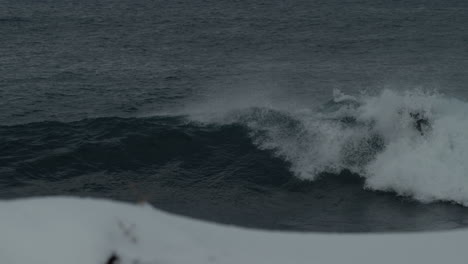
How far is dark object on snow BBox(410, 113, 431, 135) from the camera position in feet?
92.1

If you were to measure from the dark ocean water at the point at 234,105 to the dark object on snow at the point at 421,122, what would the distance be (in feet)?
0.91

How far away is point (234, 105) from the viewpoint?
36031 millimetres

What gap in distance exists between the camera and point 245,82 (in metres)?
41.2

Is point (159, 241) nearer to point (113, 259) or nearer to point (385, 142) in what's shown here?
point (113, 259)

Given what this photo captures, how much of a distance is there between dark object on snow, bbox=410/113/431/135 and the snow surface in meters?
18.4

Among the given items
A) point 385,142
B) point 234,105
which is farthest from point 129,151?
point 385,142

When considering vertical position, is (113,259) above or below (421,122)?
above

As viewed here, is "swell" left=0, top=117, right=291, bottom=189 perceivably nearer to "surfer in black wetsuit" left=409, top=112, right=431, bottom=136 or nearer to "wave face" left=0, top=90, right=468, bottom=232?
"wave face" left=0, top=90, right=468, bottom=232

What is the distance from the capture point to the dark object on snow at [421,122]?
28.1m

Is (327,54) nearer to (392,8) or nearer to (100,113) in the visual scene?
(392,8)

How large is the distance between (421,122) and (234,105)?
38.8 feet

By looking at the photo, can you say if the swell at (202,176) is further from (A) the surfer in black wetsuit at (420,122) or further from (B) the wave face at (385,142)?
(A) the surfer in black wetsuit at (420,122)

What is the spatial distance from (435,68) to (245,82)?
15.3m

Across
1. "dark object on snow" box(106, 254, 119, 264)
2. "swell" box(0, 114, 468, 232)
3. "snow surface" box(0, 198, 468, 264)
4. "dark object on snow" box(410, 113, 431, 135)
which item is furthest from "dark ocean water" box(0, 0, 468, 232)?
"dark object on snow" box(106, 254, 119, 264)
